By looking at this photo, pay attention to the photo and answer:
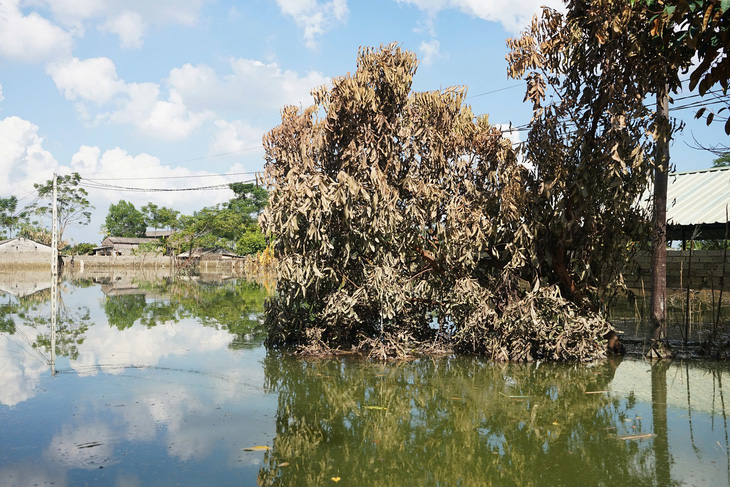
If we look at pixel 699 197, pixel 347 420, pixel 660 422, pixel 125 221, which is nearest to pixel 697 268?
pixel 699 197

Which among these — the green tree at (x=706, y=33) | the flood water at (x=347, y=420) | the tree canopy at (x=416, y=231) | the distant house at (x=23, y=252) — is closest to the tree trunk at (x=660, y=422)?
the flood water at (x=347, y=420)

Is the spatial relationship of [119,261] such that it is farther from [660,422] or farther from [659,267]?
[660,422]

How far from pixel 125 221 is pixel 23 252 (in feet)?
104

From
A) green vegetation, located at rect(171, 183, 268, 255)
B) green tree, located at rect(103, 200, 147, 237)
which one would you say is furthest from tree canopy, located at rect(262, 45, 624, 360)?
green tree, located at rect(103, 200, 147, 237)

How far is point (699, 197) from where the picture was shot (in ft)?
60.0

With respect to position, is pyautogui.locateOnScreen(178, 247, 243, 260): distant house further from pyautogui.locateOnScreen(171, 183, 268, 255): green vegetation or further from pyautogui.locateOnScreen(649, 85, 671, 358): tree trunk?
pyautogui.locateOnScreen(649, 85, 671, 358): tree trunk

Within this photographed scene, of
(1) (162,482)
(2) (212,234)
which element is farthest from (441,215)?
(2) (212,234)

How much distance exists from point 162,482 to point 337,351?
5217 millimetres

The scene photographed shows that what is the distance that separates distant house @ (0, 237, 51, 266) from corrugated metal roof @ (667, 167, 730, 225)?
171 feet

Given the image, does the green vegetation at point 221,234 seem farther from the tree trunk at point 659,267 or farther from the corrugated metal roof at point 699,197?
the tree trunk at point 659,267

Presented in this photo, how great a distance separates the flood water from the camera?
414 cm

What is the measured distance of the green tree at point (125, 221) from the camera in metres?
82.6

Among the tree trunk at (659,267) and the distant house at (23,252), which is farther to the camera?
the distant house at (23,252)

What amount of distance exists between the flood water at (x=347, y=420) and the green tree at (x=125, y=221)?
7831 cm
